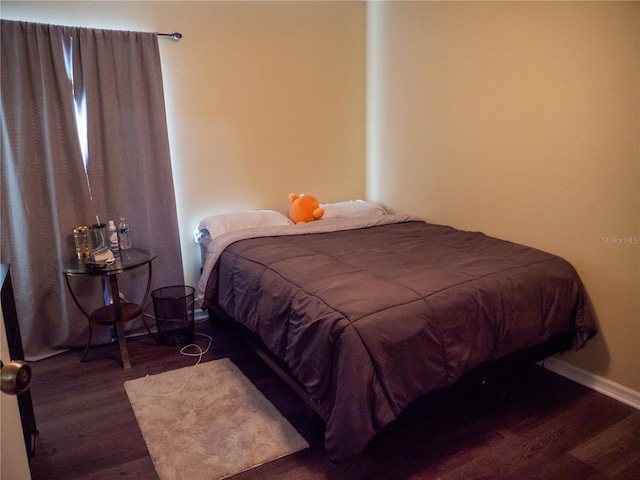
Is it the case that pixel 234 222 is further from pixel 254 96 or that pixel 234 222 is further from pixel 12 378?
pixel 12 378

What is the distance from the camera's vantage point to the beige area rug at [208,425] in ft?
6.01

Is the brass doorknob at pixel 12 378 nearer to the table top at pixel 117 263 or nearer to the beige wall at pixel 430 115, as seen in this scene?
the table top at pixel 117 263

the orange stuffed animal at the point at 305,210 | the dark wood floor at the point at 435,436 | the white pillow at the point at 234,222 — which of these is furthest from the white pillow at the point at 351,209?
the dark wood floor at the point at 435,436

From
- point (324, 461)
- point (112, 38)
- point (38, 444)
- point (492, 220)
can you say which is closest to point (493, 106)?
point (492, 220)

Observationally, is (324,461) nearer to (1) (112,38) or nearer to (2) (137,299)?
(2) (137,299)

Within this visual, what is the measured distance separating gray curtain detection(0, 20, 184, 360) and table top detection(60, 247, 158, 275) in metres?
0.15

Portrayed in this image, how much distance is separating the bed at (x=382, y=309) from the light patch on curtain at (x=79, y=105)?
102 centimetres

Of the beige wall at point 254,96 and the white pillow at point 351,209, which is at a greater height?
the beige wall at point 254,96

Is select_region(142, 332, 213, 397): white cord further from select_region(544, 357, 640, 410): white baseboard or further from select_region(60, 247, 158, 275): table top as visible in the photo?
select_region(544, 357, 640, 410): white baseboard

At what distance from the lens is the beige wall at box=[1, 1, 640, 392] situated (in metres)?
2.17

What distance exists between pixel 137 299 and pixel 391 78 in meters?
2.60

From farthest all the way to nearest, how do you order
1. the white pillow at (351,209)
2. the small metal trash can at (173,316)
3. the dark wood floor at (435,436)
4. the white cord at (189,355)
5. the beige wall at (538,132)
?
the white pillow at (351,209) → the small metal trash can at (173,316) → the white cord at (189,355) → the beige wall at (538,132) → the dark wood floor at (435,436)

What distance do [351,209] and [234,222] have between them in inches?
38.9

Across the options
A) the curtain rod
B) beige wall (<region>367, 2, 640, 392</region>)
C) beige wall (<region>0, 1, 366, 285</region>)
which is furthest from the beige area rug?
the curtain rod
